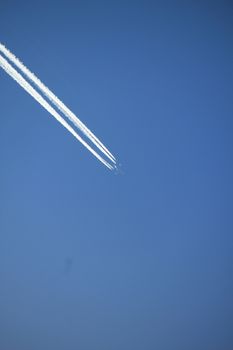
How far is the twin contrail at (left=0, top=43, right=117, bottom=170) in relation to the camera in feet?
7.53

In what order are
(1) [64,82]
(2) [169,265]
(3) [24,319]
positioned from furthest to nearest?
(2) [169,265] < (3) [24,319] < (1) [64,82]

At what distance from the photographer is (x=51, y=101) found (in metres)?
2.48

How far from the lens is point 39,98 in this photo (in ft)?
8.16

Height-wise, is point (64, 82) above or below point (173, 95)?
below

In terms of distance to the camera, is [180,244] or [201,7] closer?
[201,7]

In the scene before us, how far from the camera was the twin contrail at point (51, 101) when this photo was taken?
7.53ft

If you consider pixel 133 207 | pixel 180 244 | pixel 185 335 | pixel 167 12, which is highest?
pixel 167 12

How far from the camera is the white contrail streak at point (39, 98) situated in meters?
2.31

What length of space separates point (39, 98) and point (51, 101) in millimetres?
123

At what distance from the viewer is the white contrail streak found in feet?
7.57

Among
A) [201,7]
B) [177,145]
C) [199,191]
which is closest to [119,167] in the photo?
[177,145]

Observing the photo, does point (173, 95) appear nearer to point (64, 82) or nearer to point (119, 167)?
point (119, 167)

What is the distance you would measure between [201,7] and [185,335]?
362 cm

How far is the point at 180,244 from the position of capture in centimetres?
295
